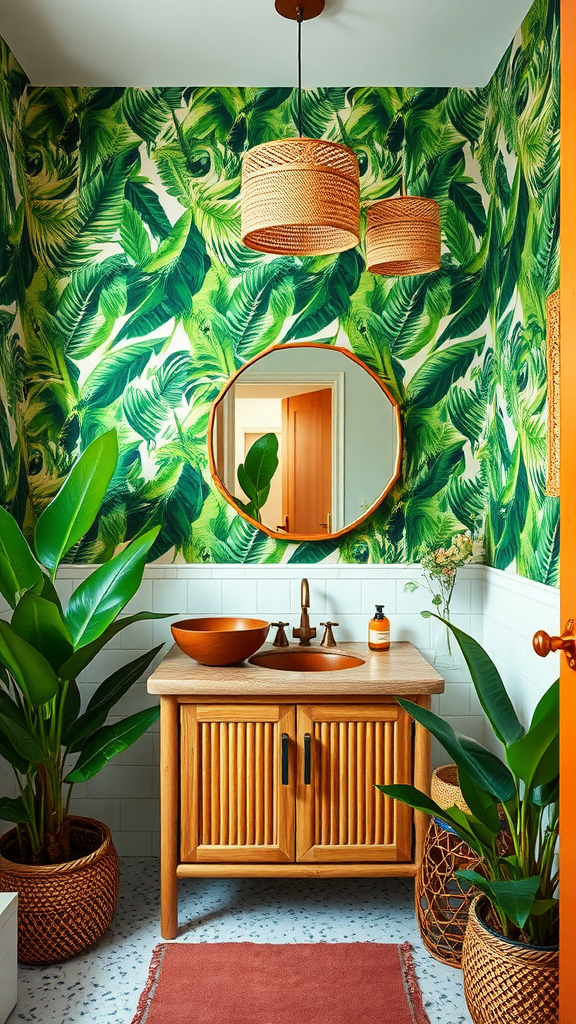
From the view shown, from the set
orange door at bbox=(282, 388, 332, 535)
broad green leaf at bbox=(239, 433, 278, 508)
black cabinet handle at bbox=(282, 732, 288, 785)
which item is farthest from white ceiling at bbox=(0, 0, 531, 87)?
black cabinet handle at bbox=(282, 732, 288, 785)

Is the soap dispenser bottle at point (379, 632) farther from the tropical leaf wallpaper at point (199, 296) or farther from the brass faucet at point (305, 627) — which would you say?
the tropical leaf wallpaper at point (199, 296)

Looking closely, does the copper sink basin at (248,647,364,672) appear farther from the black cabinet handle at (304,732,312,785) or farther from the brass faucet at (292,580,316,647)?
the black cabinet handle at (304,732,312,785)

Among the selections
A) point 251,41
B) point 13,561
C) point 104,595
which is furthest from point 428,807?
point 251,41

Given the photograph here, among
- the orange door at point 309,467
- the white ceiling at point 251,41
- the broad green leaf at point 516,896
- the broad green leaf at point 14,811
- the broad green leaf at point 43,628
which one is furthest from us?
the orange door at point 309,467

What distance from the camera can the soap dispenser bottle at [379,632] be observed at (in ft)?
10.0

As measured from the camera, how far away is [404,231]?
2754 mm

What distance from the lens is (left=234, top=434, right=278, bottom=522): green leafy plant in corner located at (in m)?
3.25

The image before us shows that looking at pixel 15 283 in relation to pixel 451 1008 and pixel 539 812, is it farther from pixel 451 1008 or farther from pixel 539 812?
pixel 451 1008

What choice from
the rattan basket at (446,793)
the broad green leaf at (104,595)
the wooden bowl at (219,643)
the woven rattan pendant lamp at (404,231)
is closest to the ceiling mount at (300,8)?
the woven rattan pendant lamp at (404,231)

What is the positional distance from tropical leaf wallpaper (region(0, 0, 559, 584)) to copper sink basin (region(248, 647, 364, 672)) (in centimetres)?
42

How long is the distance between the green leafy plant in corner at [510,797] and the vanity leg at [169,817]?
852 millimetres

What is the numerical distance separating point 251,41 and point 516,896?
280 centimetres

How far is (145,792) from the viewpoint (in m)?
3.29

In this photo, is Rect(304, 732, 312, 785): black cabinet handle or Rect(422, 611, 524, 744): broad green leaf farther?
Rect(304, 732, 312, 785): black cabinet handle
